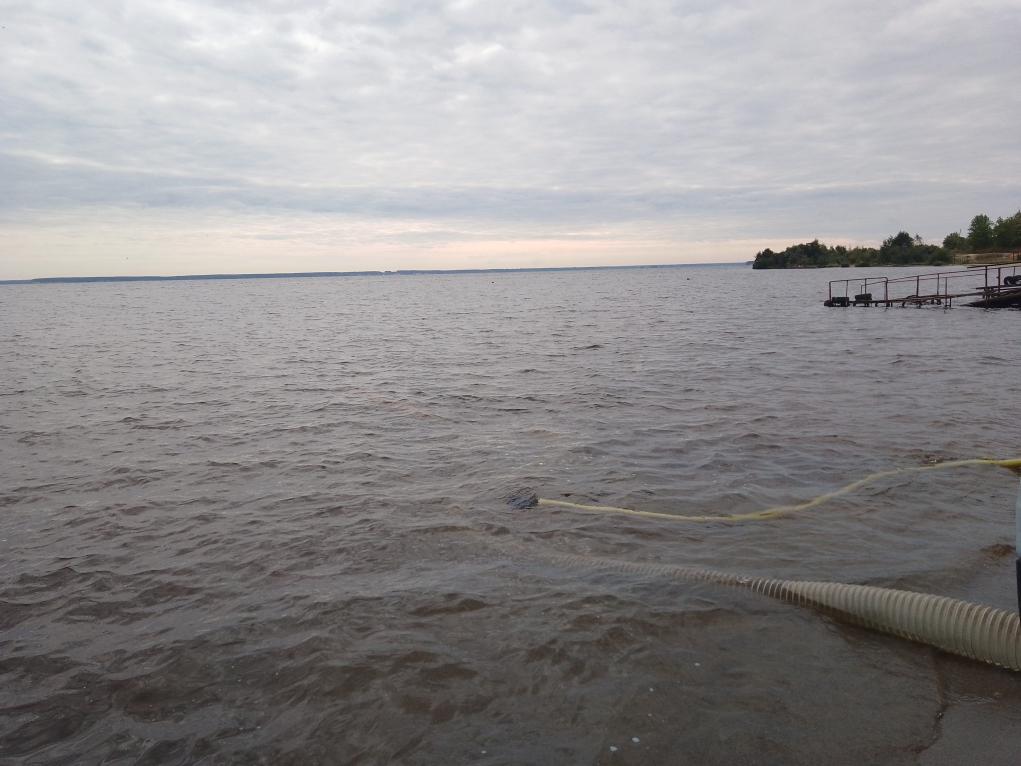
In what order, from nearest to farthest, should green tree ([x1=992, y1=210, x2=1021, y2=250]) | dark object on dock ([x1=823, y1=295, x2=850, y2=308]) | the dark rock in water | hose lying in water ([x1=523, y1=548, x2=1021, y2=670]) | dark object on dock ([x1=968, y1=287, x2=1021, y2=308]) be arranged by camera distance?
hose lying in water ([x1=523, y1=548, x2=1021, y2=670])
the dark rock in water
dark object on dock ([x1=968, y1=287, x2=1021, y2=308])
dark object on dock ([x1=823, y1=295, x2=850, y2=308])
green tree ([x1=992, y1=210, x2=1021, y2=250])

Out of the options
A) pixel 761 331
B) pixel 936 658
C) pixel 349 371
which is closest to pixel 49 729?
pixel 936 658

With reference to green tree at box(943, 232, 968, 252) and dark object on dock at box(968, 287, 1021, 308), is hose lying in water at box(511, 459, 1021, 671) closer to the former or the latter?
dark object on dock at box(968, 287, 1021, 308)

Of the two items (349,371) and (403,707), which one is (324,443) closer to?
(403,707)

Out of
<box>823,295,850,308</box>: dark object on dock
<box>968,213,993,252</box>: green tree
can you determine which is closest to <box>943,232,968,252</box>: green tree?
<box>968,213,993,252</box>: green tree

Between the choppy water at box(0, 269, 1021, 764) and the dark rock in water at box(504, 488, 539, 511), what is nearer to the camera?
the choppy water at box(0, 269, 1021, 764)

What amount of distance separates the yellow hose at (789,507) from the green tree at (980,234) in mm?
176552

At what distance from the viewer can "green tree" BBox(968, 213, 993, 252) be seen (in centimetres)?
15300

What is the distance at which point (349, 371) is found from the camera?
25312 millimetres

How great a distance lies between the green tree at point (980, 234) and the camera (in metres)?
153

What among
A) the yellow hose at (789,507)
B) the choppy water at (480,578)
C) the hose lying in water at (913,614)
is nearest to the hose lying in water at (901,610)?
the hose lying in water at (913,614)

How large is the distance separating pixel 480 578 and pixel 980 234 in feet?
626

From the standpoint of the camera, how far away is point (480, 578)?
24.4 feet

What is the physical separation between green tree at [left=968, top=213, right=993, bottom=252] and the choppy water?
171097 millimetres

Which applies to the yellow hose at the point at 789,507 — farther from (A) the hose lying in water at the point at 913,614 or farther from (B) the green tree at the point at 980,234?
(B) the green tree at the point at 980,234
